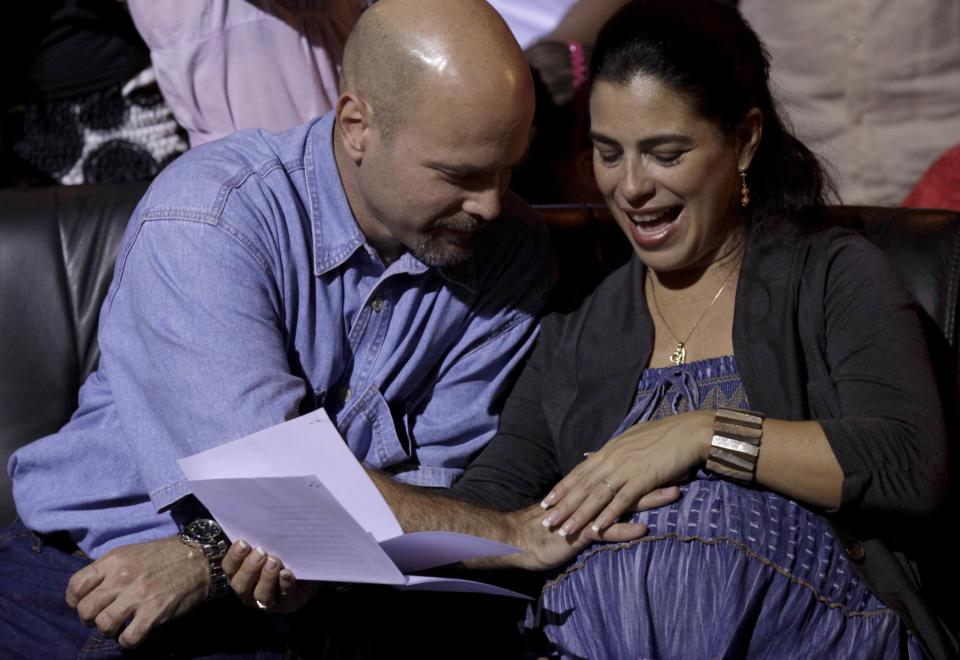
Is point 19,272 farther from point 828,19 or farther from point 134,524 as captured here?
point 828,19

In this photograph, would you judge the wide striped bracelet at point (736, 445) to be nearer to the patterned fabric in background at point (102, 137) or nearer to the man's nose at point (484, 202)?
the man's nose at point (484, 202)

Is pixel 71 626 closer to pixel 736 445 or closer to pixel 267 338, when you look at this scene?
pixel 267 338

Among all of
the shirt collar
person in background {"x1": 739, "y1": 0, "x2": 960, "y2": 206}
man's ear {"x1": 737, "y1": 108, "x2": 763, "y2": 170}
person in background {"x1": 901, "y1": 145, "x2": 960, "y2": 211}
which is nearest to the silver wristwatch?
the shirt collar

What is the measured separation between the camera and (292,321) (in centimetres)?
224

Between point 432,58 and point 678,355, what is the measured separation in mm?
687

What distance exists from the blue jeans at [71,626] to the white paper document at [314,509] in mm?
354

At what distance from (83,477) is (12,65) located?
133 cm

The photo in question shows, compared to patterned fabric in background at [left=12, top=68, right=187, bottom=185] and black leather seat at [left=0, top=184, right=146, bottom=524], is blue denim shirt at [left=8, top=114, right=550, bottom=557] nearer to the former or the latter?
black leather seat at [left=0, top=184, right=146, bottom=524]

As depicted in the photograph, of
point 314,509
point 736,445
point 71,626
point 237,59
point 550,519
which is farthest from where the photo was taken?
point 237,59

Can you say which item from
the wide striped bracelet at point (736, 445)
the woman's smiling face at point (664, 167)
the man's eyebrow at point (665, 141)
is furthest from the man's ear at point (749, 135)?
the wide striped bracelet at point (736, 445)

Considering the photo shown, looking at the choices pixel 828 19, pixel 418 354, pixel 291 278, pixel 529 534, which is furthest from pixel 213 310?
pixel 828 19

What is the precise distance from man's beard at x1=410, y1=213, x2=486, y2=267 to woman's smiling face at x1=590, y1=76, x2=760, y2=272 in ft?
0.87

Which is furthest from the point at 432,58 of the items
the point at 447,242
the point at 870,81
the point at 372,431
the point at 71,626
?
the point at 870,81

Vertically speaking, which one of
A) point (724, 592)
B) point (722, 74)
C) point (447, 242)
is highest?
point (722, 74)
